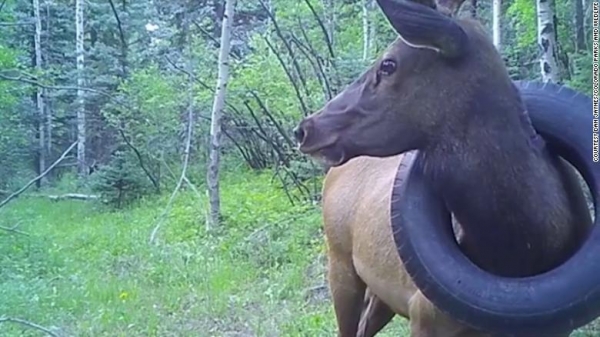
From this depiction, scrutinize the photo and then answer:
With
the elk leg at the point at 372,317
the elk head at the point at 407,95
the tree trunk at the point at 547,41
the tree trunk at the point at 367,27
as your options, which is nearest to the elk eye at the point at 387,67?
the elk head at the point at 407,95

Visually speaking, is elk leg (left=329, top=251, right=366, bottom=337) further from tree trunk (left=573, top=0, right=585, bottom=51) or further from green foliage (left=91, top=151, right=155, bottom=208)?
green foliage (left=91, top=151, right=155, bottom=208)

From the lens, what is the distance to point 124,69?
74.2 feet

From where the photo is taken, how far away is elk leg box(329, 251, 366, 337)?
15.7 ft

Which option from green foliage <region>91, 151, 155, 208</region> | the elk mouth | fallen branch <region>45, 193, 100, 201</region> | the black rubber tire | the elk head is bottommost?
fallen branch <region>45, 193, 100, 201</region>

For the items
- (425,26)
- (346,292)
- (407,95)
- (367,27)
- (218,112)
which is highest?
(425,26)

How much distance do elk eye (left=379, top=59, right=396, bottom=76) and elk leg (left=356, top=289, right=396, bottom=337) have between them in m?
1.98

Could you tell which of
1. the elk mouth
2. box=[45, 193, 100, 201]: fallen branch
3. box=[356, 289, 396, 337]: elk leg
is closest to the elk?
the elk mouth

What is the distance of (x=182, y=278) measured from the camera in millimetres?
8914

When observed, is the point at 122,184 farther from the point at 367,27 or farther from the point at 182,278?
the point at 182,278

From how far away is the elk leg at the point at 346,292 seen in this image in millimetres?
4781

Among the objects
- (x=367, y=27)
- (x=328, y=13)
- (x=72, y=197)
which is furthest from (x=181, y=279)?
(x=72, y=197)

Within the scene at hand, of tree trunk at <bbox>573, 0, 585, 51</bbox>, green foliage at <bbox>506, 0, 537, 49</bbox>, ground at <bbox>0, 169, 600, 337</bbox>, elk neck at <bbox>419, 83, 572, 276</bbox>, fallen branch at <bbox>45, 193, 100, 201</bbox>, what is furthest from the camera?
fallen branch at <bbox>45, 193, 100, 201</bbox>

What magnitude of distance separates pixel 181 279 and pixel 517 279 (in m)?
6.22

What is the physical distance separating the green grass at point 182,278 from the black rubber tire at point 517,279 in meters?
3.25
